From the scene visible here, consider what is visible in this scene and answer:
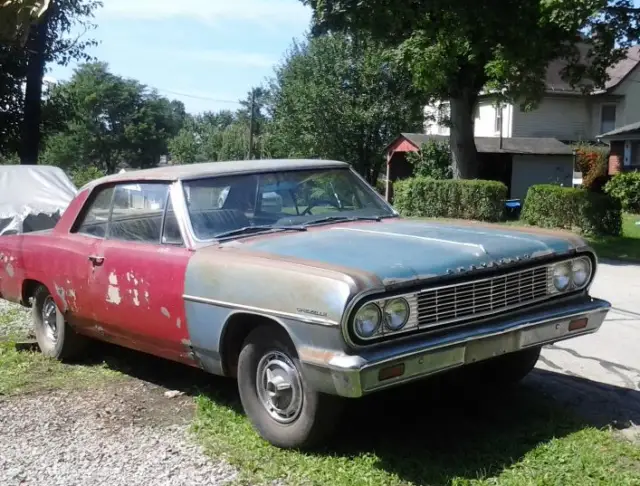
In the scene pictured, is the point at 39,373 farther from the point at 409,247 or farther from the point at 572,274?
the point at 572,274

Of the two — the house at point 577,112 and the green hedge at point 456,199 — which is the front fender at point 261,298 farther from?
the house at point 577,112

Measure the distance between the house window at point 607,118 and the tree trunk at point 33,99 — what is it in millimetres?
25186

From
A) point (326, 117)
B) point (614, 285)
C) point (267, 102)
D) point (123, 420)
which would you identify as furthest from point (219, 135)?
point (123, 420)

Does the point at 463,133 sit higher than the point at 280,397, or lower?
higher

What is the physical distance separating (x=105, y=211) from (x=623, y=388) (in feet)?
13.1

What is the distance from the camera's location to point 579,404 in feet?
17.1

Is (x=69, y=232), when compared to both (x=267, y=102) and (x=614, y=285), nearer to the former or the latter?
(x=614, y=285)

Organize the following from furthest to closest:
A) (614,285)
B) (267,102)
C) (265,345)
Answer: (267,102) < (614,285) < (265,345)

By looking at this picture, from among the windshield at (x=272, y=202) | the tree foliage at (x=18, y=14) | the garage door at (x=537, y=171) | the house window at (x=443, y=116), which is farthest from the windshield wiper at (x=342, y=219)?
the garage door at (x=537, y=171)

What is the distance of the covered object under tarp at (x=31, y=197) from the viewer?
39.5 ft

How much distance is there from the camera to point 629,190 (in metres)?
25.6

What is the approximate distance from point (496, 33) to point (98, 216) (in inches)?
443

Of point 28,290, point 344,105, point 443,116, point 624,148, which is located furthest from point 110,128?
point 28,290

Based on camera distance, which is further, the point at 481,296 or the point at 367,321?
the point at 481,296
